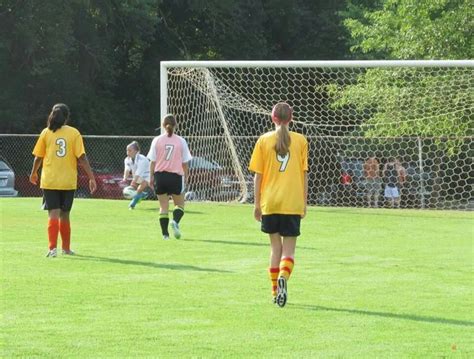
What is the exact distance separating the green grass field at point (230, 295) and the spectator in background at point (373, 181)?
8713mm

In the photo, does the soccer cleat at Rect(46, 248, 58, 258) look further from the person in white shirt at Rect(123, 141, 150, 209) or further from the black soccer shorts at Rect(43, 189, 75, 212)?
the person in white shirt at Rect(123, 141, 150, 209)

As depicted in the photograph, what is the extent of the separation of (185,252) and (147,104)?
31056 mm

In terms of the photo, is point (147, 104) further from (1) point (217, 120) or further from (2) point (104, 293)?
(2) point (104, 293)

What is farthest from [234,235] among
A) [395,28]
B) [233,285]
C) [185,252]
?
[395,28]

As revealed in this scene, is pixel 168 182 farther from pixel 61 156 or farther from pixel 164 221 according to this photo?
pixel 61 156

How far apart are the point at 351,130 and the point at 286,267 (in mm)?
18842

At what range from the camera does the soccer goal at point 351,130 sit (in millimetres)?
25594

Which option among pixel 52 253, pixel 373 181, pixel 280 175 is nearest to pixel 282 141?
pixel 280 175

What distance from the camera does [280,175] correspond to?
10.3 metres

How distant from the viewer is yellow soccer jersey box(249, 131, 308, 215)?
33.6ft

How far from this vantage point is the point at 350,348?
802 centimetres

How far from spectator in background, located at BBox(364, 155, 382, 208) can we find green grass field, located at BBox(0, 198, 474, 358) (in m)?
8.71

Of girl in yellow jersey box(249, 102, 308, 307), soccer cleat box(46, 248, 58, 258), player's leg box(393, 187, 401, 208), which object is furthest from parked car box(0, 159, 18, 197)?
girl in yellow jersey box(249, 102, 308, 307)

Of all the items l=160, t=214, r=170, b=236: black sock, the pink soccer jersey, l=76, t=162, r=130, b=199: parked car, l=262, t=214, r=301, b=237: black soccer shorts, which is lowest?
l=76, t=162, r=130, b=199: parked car
